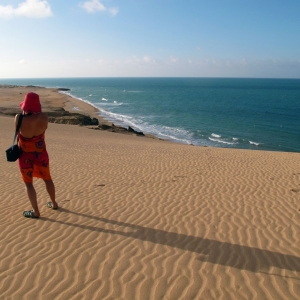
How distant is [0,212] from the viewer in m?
5.64

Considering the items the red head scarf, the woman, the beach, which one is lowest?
the beach

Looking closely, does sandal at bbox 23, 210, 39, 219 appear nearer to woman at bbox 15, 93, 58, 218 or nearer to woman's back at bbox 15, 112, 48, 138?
woman at bbox 15, 93, 58, 218

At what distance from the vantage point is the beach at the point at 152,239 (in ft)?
11.2

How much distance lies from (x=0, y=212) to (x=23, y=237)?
139 centimetres

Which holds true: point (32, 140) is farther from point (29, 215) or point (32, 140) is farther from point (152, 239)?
point (152, 239)

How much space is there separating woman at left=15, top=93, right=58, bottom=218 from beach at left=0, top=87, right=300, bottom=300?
0.87 m

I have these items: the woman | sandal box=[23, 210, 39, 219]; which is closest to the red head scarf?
the woman

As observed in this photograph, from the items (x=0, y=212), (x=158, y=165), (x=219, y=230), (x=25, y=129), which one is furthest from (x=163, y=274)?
(x=158, y=165)

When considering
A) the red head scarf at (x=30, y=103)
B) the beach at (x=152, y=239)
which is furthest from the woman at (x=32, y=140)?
the beach at (x=152, y=239)

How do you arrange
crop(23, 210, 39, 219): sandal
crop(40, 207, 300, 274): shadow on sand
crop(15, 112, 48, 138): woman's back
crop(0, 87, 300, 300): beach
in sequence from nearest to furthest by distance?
crop(0, 87, 300, 300): beach → crop(40, 207, 300, 274): shadow on sand → crop(15, 112, 48, 138): woman's back → crop(23, 210, 39, 219): sandal

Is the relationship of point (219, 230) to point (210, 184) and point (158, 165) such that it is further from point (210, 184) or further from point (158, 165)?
point (158, 165)

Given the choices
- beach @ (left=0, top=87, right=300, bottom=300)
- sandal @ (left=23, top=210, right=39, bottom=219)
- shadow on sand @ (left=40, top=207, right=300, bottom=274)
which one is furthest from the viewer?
sandal @ (left=23, top=210, right=39, bottom=219)

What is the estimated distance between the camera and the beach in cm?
342

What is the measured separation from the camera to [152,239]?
459 cm
